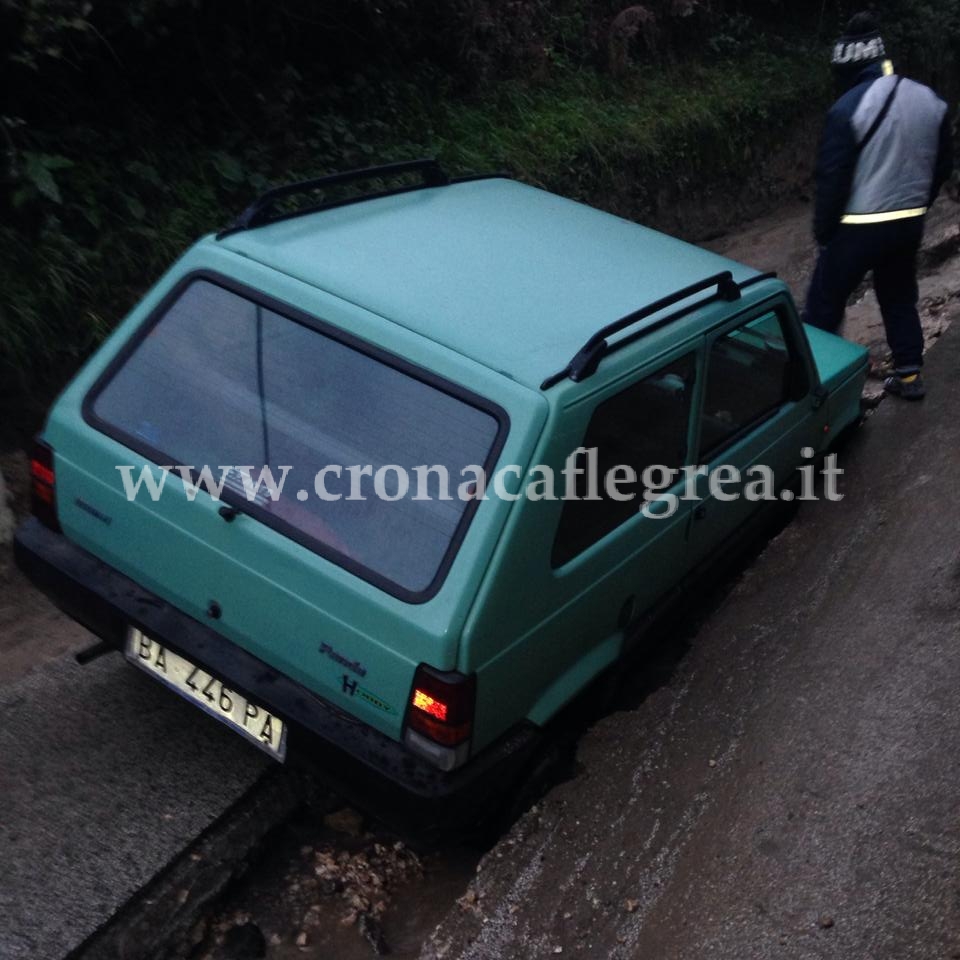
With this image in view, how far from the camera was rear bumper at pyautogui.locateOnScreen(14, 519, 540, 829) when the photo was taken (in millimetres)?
2648

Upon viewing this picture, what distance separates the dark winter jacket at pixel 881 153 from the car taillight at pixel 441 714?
376 centimetres

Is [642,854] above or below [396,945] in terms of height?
above

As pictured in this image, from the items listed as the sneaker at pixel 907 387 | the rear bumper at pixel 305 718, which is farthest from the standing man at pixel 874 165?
the rear bumper at pixel 305 718

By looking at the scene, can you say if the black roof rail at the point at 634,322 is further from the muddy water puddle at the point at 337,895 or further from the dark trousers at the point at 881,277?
the dark trousers at the point at 881,277

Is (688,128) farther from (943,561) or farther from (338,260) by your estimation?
(338,260)

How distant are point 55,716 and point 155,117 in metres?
3.73

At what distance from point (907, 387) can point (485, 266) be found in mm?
3479

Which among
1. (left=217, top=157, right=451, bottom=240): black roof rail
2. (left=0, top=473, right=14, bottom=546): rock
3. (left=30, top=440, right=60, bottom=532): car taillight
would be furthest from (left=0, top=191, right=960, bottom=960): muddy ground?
(left=217, top=157, right=451, bottom=240): black roof rail

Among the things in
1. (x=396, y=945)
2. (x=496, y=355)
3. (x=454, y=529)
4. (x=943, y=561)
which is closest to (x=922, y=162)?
(x=943, y=561)

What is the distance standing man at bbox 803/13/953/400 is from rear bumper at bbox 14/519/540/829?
3543 millimetres

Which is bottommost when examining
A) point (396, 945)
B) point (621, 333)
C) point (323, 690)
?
point (396, 945)

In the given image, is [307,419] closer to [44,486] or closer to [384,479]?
[384,479]

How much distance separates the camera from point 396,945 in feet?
9.95

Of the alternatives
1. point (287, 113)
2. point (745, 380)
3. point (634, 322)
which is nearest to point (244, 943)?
point (634, 322)
